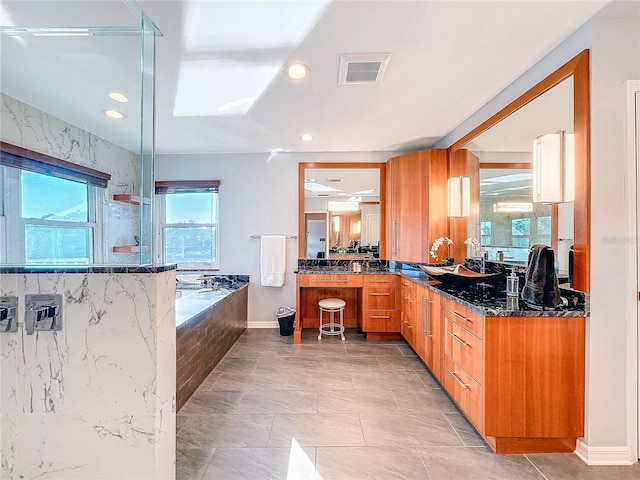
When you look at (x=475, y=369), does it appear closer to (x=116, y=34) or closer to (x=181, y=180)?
(x=116, y=34)

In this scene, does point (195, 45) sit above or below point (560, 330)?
above

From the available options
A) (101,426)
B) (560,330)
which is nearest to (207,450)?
(101,426)

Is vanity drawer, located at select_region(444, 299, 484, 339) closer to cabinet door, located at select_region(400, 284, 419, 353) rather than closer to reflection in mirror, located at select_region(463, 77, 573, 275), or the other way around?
reflection in mirror, located at select_region(463, 77, 573, 275)

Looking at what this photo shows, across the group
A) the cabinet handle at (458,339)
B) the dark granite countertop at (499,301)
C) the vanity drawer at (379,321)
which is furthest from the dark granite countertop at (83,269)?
the vanity drawer at (379,321)

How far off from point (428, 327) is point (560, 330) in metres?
Answer: 1.09

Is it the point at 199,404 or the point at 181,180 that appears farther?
the point at 181,180

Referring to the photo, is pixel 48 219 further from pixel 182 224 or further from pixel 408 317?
pixel 408 317

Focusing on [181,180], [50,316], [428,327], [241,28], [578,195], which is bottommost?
[428,327]

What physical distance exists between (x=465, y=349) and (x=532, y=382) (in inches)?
14.7

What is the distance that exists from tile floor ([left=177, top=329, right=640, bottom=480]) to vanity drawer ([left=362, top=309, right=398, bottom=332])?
→ 61 centimetres

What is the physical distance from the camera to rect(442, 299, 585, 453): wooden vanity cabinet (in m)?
1.65

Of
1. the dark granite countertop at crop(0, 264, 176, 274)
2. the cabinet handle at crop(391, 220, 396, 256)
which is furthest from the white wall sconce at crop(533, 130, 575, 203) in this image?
the dark granite countertop at crop(0, 264, 176, 274)

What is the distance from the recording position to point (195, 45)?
1.78m

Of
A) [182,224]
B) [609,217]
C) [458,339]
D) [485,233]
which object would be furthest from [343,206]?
[609,217]
